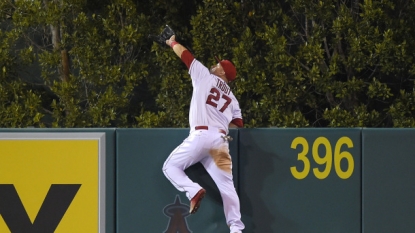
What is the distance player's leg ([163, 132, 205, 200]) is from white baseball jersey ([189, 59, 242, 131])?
6.5 inches

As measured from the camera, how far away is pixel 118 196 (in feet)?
18.6

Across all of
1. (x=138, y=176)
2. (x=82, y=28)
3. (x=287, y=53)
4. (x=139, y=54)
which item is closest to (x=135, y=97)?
(x=139, y=54)

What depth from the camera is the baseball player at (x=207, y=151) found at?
550cm

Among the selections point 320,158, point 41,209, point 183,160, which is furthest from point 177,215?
point 320,158

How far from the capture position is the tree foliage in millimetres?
9406

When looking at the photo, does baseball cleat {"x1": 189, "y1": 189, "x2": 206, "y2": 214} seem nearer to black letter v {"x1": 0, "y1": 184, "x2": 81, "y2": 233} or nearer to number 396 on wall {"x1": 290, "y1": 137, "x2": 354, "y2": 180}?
number 396 on wall {"x1": 290, "y1": 137, "x2": 354, "y2": 180}

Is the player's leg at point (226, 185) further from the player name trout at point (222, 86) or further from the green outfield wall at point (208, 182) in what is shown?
the player name trout at point (222, 86)

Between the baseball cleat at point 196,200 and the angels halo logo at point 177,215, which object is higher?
the baseball cleat at point 196,200

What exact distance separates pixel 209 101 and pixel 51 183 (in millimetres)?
1516

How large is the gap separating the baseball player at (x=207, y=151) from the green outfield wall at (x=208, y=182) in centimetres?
17

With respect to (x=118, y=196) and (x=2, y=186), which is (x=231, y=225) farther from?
(x=2, y=186)

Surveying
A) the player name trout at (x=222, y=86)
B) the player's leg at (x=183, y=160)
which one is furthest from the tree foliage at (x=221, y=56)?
the player's leg at (x=183, y=160)

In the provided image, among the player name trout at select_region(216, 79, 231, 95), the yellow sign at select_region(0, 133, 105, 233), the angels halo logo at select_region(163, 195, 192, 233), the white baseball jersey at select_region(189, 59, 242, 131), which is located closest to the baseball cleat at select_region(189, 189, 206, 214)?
the angels halo logo at select_region(163, 195, 192, 233)

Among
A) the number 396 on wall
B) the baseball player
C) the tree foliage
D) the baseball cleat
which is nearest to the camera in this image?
the baseball cleat
